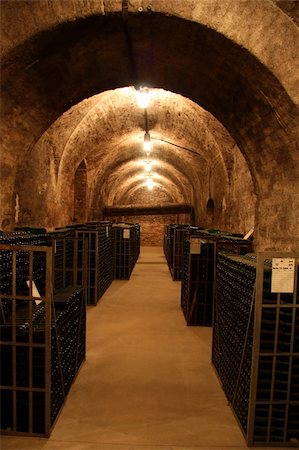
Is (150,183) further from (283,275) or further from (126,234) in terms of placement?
(283,275)

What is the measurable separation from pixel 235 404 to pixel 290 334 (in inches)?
36.9

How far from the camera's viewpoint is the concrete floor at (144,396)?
9.29ft

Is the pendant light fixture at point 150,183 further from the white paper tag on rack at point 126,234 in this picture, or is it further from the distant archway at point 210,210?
the white paper tag on rack at point 126,234

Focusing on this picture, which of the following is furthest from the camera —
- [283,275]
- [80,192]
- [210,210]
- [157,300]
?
[80,192]

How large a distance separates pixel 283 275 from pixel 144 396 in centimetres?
191

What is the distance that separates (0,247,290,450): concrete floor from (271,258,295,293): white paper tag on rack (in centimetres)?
131

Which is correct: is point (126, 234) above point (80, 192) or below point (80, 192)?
below

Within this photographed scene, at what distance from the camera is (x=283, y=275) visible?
2.73 metres

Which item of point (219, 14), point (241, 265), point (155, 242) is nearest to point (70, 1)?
point (219, 14)

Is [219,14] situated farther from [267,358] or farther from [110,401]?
[110,401]

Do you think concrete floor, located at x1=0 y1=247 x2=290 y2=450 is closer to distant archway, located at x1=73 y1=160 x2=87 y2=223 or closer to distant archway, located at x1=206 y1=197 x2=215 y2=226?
distant archway, located at x1=206 y1=197 x2=215 y2=226

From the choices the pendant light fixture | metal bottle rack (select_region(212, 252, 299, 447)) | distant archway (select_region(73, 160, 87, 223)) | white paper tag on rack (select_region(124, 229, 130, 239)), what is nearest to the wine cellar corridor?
metal bottle rack (select_region(212, 252, 299, 447))

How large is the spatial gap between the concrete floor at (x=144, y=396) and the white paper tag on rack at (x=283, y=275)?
131 centimetres

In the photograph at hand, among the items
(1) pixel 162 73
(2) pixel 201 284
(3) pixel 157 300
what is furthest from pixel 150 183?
(1) pixel 162 73
